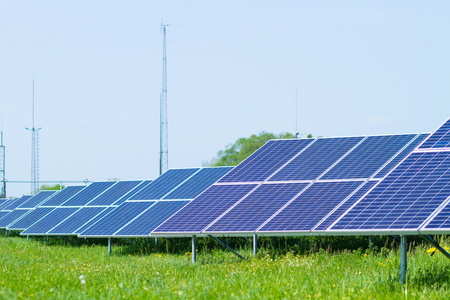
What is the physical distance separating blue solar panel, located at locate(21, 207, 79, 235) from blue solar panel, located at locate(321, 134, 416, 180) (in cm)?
1285

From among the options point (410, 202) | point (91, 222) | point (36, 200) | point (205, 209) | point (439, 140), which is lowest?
point (36, 200)

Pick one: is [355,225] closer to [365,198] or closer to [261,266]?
[365,198]

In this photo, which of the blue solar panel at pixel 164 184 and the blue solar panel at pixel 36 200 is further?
the blue solar panel at pixel 36 200

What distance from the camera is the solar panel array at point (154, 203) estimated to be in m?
19.1

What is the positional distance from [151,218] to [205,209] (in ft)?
15.1

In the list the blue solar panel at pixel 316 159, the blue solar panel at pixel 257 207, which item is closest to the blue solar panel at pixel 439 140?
the blue solar panel at pixel 257 207

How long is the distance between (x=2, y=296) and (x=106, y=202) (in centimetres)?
1726

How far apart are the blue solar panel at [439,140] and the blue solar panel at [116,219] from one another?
10631 mm

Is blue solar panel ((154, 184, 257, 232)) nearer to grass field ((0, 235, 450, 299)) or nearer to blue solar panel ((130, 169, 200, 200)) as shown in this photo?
grass field ((0, 235, 450, 299))

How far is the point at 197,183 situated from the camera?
2195 centimetres

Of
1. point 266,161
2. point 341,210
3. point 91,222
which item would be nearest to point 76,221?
point 91,222

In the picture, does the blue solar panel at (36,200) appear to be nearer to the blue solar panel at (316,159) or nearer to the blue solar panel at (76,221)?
the blue solar panel at (76,221)

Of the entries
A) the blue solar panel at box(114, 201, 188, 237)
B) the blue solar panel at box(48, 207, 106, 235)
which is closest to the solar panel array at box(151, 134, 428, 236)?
the blue solar panel at box(114, 201, 188, 237)

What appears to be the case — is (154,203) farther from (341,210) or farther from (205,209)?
(341,210)
